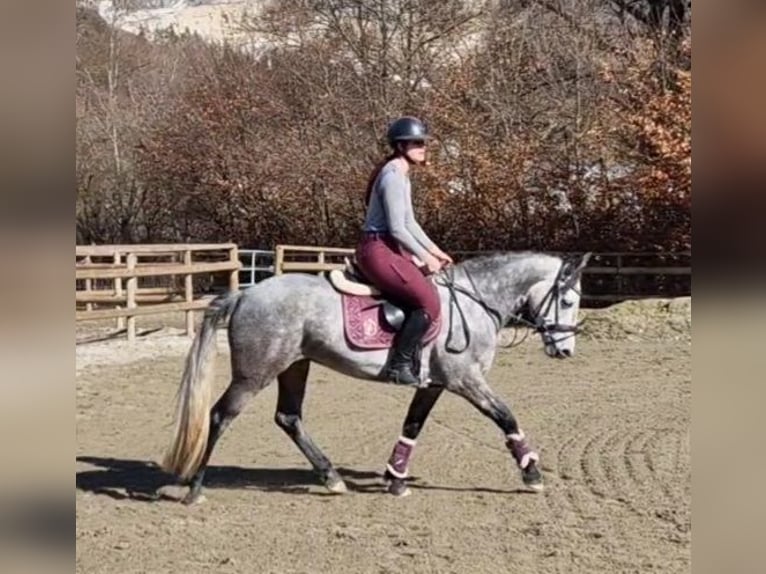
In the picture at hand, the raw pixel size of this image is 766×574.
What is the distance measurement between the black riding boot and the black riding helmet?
0.67 metres

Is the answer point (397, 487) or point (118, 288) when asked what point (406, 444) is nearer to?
point (397, 487)

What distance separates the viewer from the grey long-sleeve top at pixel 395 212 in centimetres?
368

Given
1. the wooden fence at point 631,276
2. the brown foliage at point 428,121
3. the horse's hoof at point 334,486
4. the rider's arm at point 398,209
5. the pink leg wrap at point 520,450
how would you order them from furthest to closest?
the brown foliage at point 428,121, the wooden fence at point 631,276, the horse's hoof at point 334,486, the pink leg wrap at point 520,450, the rider's arm at point 398,209

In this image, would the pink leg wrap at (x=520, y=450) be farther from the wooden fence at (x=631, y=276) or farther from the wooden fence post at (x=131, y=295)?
the wooden fence at (x=631, y=276)

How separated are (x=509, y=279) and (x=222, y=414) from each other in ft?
4.29

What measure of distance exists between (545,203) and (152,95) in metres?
7.29

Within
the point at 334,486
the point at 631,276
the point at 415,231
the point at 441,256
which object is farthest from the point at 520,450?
the point at 631,276

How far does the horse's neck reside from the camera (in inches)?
160

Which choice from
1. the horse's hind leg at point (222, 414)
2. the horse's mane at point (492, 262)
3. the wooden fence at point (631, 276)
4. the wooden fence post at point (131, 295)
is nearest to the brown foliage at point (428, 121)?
the wooden fence at point (631, 276)

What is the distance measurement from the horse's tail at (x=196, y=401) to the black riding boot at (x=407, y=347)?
2.21 feet

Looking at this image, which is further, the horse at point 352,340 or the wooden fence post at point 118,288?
the wooden fence post at point 118,288
